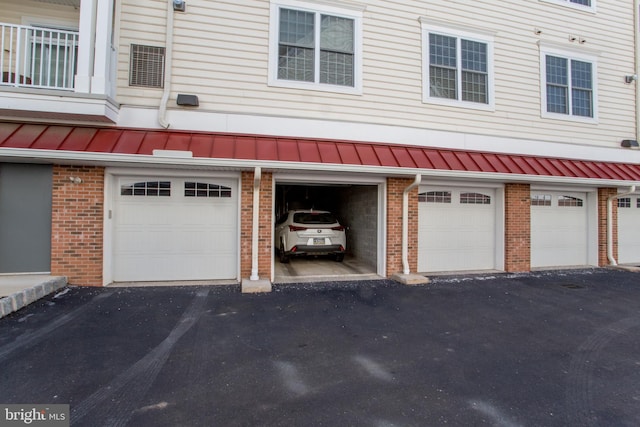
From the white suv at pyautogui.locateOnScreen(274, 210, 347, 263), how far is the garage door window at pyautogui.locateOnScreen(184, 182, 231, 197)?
2638 mm

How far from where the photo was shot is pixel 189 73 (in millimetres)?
6938

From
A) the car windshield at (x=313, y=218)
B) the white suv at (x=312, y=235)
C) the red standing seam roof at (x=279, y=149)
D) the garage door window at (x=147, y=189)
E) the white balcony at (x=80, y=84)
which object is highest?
the white balcony at (x=80, y=84)

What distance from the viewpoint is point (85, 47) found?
607 cm

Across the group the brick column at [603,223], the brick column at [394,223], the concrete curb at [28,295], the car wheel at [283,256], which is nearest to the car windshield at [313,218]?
the car wheel at [283,256]

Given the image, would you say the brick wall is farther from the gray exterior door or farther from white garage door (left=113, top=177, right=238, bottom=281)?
white garage door (left=113, top=177, right=238, bottom=281)

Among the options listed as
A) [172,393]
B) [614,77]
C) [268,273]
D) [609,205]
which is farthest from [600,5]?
[172,393]

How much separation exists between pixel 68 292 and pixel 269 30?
22.2 ft

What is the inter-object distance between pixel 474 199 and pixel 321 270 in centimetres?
453

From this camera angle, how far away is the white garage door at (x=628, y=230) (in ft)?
32.9

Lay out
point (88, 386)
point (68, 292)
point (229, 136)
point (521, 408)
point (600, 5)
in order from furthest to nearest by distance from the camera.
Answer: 1. point (600, 5)
2. point (229, 136)
3. point (68, 292)
4. point (88, 386)
5. point (521, 408)

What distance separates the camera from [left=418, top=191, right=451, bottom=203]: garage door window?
8.23m

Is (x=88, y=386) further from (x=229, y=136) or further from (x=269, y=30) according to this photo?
(x=269, y=30)

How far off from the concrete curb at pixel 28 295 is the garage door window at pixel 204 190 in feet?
9.13

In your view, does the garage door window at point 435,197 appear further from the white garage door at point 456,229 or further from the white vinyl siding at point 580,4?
the white vinyl siding at point 580,4
